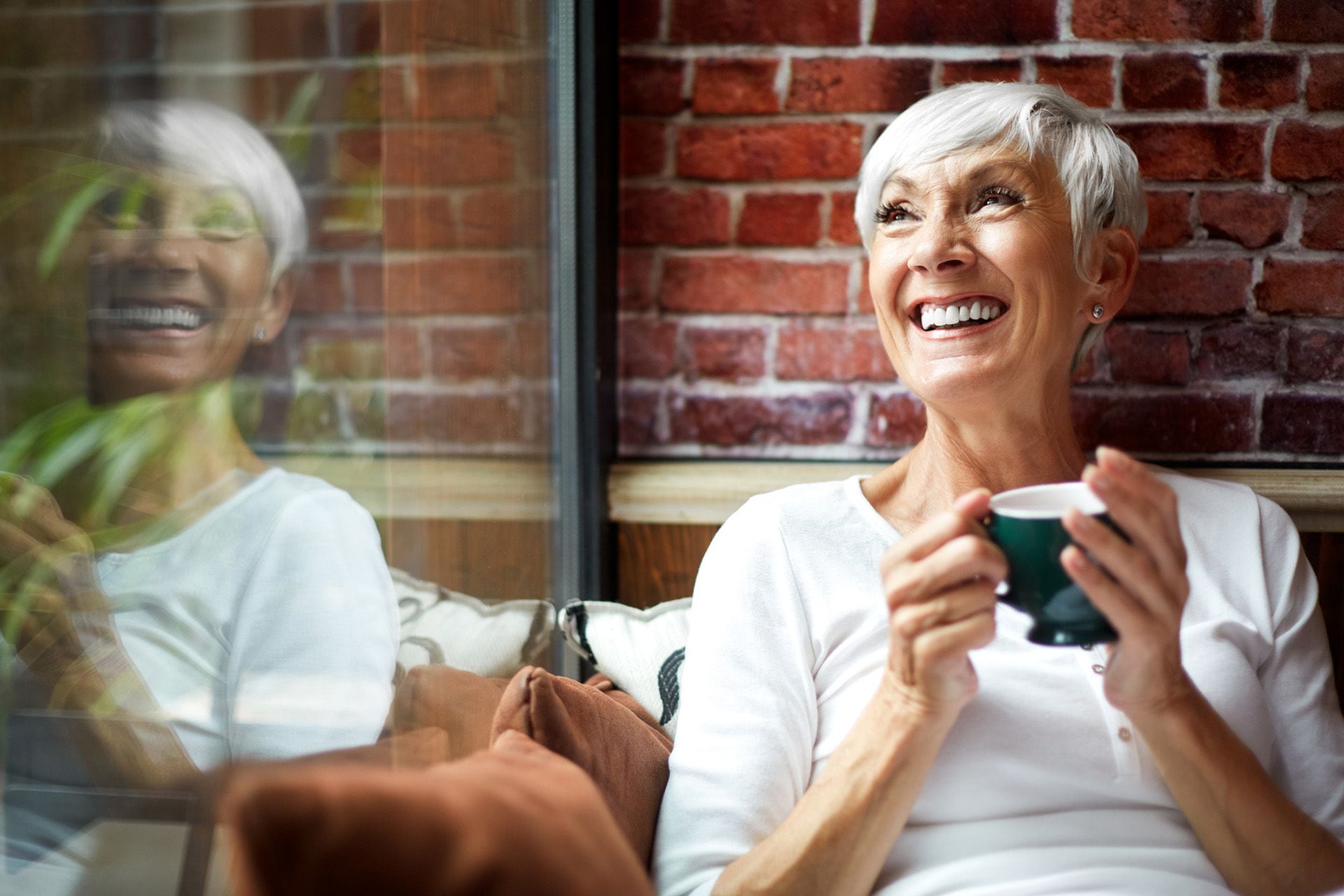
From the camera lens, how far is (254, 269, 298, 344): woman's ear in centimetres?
56

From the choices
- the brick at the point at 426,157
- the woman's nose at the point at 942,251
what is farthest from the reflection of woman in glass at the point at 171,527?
the woman's nose at the point at 942,251

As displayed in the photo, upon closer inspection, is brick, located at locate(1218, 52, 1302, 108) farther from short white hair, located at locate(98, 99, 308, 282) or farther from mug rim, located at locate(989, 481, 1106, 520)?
short white hair, located at locate(98, 99, 308, 282)

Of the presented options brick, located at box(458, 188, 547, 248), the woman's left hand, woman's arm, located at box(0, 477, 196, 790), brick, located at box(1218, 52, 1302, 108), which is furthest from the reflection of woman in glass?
brick, located at box(1218, 52, 1302, 108)

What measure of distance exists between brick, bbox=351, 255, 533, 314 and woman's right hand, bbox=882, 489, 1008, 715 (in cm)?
43

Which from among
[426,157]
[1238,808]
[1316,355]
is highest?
[426,157]

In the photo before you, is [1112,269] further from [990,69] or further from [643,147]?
[643,147]

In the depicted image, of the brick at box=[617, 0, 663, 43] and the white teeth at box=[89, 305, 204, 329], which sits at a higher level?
the brick at box=[617, 0, 663, 43]

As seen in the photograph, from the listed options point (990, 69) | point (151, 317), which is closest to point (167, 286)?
point (151, 317)

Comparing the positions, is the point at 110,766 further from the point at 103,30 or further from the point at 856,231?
the point at 856,231

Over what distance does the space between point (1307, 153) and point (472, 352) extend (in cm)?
127

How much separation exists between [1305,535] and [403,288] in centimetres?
133

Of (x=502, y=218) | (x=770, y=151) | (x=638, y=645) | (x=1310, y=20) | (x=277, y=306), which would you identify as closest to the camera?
(x=277, y=306)

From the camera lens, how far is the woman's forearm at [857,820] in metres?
0.89

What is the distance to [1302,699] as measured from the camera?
109 centimetres
